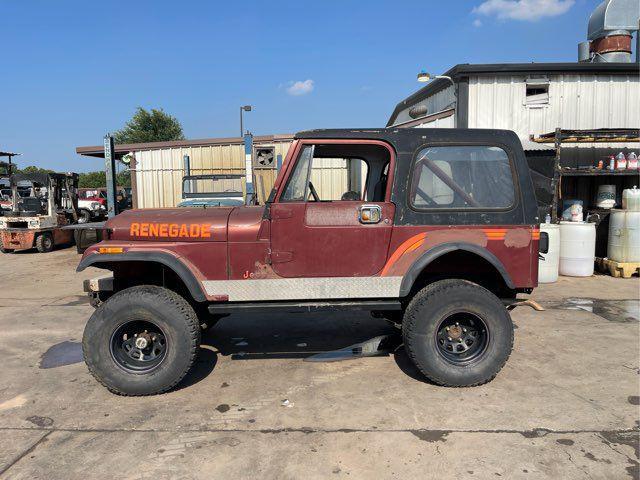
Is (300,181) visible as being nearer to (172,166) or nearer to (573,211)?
(573,211)

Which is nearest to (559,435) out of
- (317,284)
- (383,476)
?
(383,476)

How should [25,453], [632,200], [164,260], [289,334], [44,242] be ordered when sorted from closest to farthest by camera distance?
[25,453] → [164,260] → [289,334] → [632,200] → [44,242]

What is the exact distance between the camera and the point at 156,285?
411cm

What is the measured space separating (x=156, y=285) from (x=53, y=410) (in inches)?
49.7

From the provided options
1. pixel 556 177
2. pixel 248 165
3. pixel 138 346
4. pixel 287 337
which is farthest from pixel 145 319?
pixel 556 177

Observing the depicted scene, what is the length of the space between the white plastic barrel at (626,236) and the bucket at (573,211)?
686 millimetres

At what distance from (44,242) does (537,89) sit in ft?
47.0

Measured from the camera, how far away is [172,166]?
14.5m

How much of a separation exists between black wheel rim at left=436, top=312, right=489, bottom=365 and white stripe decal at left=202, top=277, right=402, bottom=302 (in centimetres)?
58

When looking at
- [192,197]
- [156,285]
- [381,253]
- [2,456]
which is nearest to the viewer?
[2,456]

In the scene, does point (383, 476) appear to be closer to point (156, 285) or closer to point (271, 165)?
point (156, 285)

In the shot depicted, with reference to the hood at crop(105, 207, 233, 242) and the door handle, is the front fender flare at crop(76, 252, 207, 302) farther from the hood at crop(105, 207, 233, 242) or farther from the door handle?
the door handle

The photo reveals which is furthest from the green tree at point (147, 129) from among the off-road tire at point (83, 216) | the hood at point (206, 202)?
the hood at point (206, 202)

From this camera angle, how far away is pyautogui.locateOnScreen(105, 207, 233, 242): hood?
148 inches
